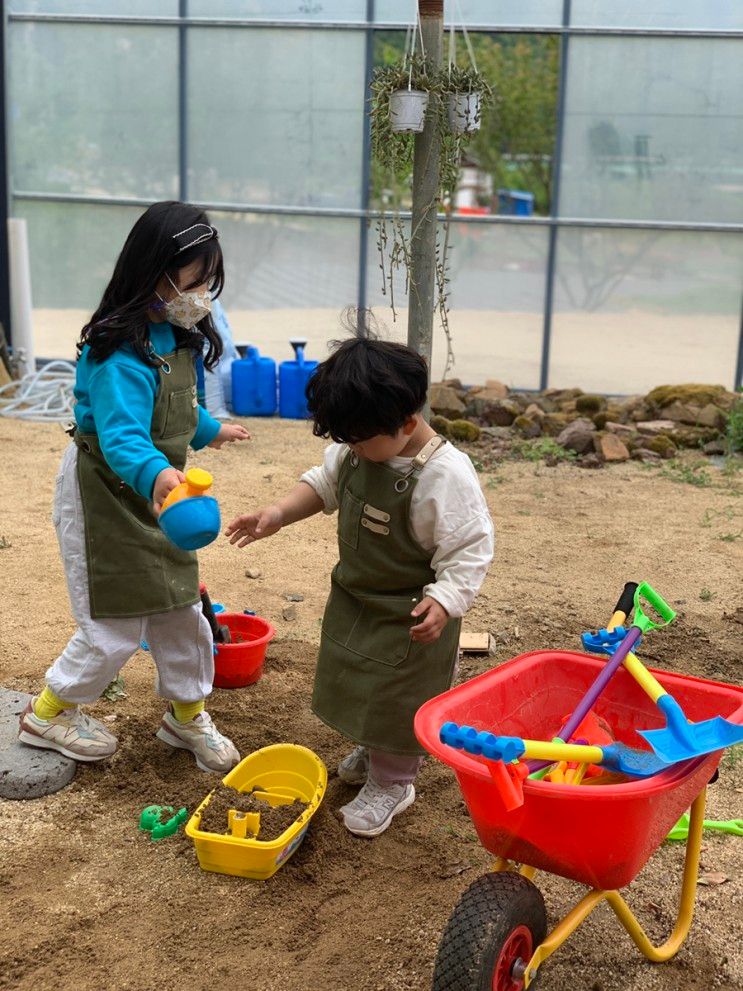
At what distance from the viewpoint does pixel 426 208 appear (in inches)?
156

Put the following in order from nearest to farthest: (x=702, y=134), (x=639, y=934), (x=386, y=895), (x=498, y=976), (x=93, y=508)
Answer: (x=498, y=976)
(x=639, y=934)
(x=386, y=895)
(x=93, y=508)
(x=702, y=134)

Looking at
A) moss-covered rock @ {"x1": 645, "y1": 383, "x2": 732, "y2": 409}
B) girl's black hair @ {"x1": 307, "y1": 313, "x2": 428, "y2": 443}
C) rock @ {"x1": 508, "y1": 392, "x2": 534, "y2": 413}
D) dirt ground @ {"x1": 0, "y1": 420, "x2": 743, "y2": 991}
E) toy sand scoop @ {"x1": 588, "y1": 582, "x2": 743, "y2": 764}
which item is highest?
girl's black hair @ {"x1": 307, "y1": 313, "x2": 428, "y2": 443}

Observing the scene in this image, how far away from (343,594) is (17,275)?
6.23 meters

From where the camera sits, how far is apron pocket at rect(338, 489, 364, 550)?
8.40 feet

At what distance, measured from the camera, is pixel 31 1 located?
26.8 ft

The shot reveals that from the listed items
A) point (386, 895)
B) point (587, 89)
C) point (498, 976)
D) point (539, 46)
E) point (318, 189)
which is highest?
point (539, 46)

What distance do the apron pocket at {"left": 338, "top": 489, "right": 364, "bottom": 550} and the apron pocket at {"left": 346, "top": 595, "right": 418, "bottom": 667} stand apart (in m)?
0.13

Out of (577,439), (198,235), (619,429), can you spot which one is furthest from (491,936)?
(619,429)

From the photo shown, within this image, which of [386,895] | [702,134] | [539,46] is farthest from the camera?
[539,46]

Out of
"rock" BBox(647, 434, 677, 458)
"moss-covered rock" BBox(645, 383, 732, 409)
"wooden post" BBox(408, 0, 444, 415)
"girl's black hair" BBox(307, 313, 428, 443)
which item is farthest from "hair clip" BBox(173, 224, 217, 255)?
"moss-covered rock" BBox(645, 383, 732, 409)

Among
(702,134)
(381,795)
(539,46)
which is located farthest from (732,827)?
(539,46)

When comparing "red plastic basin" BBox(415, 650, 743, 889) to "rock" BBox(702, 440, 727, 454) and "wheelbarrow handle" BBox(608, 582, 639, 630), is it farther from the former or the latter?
"rock" BBox(702, 440, 727, 454)

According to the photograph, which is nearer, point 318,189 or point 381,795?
point 381,795

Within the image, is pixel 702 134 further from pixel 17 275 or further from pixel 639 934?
pixel 639 934
